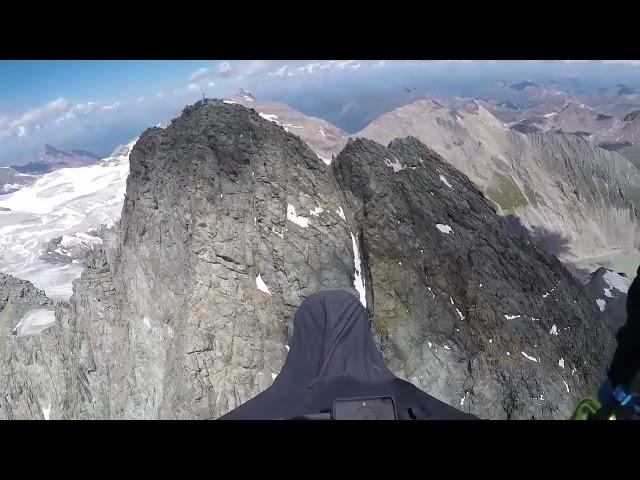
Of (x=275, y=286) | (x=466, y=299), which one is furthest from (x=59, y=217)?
(x=466, y=299)

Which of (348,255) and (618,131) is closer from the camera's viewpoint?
(618,131)

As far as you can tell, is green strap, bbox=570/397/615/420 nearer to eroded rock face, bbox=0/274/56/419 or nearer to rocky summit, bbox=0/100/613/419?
rocky summit, bbox=0/100/613/419

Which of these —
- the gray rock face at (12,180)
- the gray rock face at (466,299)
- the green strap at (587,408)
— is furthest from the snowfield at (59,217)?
the green strap at (587,408)

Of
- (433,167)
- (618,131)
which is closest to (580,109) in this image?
(618,131)

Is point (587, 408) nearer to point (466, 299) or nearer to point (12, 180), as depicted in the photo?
point (12, 180)

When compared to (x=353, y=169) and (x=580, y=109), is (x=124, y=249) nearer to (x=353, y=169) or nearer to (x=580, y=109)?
(x=353, y=169)
